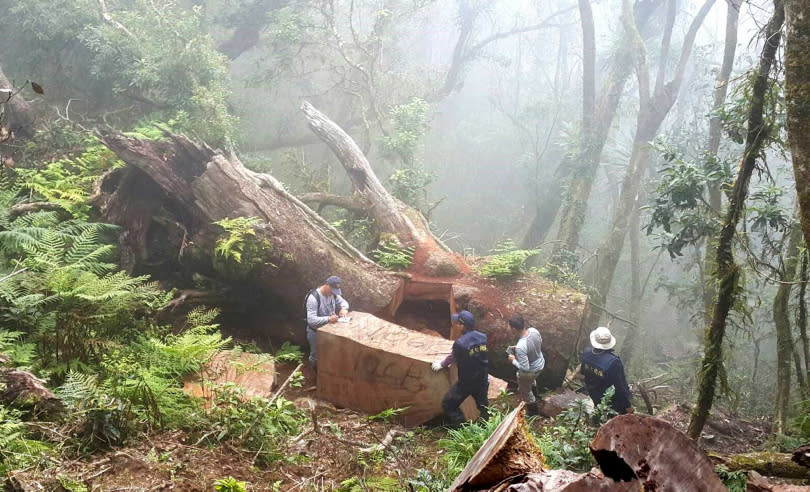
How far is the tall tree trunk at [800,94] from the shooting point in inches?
138

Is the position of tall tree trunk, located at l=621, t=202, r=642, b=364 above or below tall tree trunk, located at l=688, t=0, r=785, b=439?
below

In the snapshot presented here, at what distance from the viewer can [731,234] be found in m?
4.68

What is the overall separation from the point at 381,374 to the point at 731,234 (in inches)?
169

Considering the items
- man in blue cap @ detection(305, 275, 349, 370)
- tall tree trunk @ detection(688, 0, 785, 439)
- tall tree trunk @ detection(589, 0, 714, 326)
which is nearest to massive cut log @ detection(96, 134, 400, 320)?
man in blue cap @ detection(305, 275, 349, 370)

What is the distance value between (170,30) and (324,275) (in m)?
8.26

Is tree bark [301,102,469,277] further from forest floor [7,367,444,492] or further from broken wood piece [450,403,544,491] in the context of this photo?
broken wood piece [450,403,544,491]

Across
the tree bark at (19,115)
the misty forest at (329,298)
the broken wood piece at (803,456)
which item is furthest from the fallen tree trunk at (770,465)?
the tree bark at (19,115)

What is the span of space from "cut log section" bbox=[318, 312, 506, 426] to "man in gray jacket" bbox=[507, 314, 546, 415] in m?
0.75

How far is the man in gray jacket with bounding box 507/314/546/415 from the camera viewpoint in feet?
23.9

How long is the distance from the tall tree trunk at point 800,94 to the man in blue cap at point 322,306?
5.71m

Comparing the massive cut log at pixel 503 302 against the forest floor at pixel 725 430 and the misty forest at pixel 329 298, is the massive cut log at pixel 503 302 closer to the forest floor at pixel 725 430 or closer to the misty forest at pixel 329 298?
the misty forest at pixel 329 298

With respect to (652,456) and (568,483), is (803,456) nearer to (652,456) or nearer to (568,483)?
(652,456)

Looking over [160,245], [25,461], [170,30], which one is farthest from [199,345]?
[170,30]

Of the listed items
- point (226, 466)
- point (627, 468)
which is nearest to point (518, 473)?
point (627, 468)
